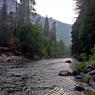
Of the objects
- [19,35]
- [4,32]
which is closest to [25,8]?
[19,35]

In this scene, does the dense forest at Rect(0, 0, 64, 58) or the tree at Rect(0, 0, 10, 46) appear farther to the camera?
the dense forest at Rect(0, 0, 64, 58)

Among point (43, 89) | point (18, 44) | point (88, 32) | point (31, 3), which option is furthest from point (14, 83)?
point (31, 3)

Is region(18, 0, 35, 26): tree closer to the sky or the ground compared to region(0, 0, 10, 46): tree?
closer to the sky

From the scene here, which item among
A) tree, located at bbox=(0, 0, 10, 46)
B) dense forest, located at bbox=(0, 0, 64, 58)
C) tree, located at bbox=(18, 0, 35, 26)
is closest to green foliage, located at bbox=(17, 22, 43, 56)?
dense forest, located at bbox=(0, 0, 64, 58)

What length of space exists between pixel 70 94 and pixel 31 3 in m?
69.4

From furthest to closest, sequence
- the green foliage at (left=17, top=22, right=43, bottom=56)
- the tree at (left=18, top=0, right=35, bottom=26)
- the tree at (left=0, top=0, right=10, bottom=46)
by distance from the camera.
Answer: the tree at (left=18, top=0, right=35, bottom=26) → the green foliage at (left=17, top=22, right=43, bottom=56) → the tree at (left=0, top=0, right=10, bottom=46)

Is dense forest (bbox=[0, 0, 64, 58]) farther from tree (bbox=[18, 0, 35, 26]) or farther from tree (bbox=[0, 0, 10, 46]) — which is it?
tree (bbox=[18, 0, 35, 26])

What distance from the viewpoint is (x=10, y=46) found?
231 feet

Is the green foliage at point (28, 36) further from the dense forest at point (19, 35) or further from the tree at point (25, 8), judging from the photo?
the tree at point (25, 8)

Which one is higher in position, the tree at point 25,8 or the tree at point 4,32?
the tree at point 25,8

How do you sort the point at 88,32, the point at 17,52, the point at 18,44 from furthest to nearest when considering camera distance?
the point at 18,44 → the point at 17,52 → the point at 88,32

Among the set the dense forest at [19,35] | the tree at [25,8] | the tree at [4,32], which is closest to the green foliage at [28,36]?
the dense forest at [19,35]

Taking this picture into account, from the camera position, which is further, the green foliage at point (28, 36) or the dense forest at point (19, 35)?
the green foliage at point (28, 36)

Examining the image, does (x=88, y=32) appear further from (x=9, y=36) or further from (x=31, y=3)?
(x=31, y=3)
